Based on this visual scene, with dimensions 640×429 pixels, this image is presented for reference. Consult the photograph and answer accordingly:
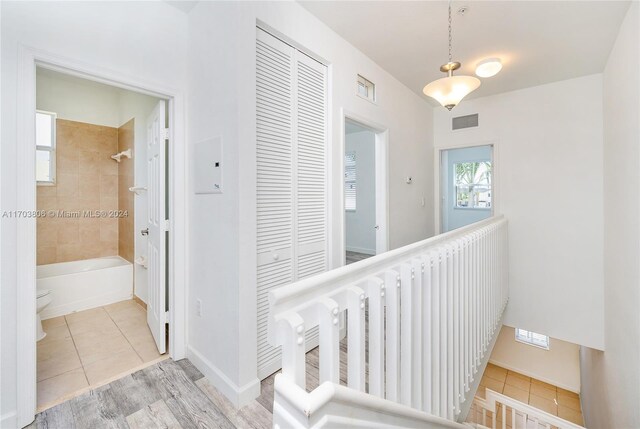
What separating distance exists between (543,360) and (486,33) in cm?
520

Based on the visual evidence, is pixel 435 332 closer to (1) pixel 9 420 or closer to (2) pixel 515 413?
(1) pixel 9 420

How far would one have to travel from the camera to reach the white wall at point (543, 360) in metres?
4.53

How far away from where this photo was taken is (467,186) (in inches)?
271

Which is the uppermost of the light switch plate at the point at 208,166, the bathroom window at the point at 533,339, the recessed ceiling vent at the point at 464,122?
the recessed ceiling vent at the point at 464,122

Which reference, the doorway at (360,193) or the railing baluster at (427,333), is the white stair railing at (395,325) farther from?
the doorway at (360,193)

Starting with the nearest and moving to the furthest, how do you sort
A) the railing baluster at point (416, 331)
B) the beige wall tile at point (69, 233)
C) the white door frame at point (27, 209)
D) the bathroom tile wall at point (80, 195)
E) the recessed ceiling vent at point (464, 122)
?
the railing baluster at point (416, 331) → the white door frame at point (27, 209) → the bathroom tile wall at point (80, 195) → the beige wall tile at point (69, 233) → the recessed ceiling vent at point (464, 122)

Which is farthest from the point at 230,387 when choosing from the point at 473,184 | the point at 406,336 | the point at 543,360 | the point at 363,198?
the point at 473,184

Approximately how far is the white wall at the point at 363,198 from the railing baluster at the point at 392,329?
16.2ft

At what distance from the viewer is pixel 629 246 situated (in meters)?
2.25

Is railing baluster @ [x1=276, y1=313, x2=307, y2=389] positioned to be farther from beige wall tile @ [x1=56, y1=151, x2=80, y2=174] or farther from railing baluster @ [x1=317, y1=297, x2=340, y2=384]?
beige wall tile @ [x1=56, y1=151, x2=80, y2=174]

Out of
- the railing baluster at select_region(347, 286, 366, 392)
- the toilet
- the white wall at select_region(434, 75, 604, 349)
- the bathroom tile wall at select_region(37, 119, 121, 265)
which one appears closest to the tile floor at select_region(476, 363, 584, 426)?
the white wall at select_region(434, 75, 604, 349)

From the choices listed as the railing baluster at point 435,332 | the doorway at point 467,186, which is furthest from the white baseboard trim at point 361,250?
the railing baluster at point 435,332

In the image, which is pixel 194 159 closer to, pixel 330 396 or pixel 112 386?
pixel 112 386

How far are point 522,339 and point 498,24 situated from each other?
201 inches
